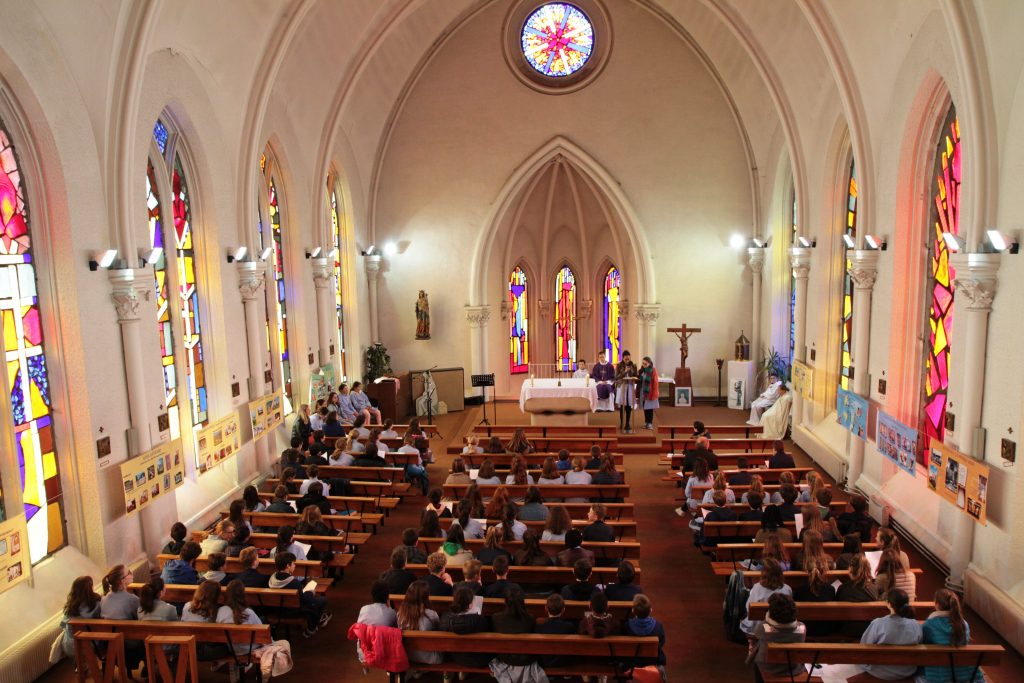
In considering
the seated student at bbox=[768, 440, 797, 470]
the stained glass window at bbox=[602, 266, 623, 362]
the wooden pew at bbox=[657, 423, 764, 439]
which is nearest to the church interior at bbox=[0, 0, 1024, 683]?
the seated student at bbox=[768, 440, 797, 470]

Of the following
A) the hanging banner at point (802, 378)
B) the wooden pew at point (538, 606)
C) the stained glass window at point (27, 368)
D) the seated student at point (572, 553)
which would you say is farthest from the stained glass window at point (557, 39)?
the wooden pew at point (538, 606)

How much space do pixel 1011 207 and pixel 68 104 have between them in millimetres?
10290

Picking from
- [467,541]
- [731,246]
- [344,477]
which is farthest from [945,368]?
[731,246]

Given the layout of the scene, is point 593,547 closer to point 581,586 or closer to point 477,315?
point 581,586

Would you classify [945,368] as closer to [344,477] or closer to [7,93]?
[344,477]

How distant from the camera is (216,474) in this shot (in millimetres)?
12773

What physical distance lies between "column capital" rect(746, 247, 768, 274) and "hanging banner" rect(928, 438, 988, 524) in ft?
35.6

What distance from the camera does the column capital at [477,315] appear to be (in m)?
21.4

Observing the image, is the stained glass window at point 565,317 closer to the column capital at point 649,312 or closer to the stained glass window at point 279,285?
the column capital at point 649,312

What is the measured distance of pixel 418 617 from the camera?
682 centimetres

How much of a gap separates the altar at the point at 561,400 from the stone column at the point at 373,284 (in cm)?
564

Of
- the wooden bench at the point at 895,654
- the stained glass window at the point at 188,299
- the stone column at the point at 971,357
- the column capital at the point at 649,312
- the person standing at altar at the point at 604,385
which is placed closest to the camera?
the wooden bench at the point at 895,654

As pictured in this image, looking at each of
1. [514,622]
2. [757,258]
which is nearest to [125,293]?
[514,622]

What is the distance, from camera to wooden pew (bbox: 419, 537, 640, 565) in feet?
28.3
